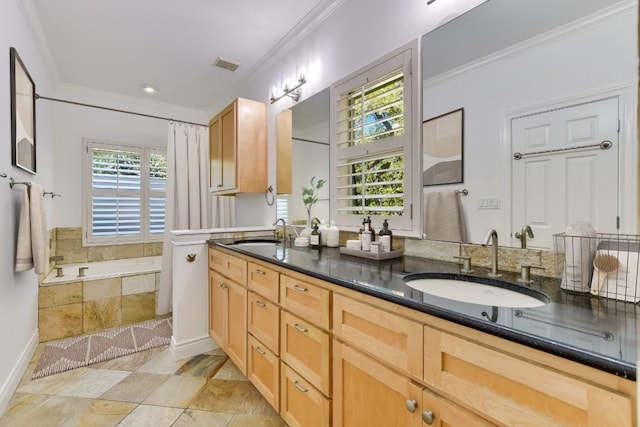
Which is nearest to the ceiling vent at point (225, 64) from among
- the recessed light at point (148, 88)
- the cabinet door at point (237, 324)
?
the recessed light at point (148, 88)

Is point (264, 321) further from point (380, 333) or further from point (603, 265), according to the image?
point (603, 265)

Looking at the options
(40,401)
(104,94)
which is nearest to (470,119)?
(40,401)

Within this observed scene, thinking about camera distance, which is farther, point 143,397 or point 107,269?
point 107,269

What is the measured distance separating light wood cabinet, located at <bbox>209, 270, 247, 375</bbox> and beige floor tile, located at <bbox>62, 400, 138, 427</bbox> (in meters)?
0.60

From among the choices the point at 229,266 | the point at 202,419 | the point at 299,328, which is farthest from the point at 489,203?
the point at 202,419

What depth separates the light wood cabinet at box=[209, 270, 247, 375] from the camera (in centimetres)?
185

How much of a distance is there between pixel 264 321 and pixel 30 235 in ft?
5.63

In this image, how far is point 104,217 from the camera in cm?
368

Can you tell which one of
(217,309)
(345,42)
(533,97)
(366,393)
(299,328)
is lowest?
(217,309)

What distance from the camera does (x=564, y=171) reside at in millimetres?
1055

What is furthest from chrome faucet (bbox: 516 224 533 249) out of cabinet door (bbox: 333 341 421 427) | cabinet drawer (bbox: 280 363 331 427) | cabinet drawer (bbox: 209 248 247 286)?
cabinet drawer (bbox: 209 248 247 286)

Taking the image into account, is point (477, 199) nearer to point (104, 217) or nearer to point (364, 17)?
point (364, 17)

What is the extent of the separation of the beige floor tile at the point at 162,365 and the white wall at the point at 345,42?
4.35 ft

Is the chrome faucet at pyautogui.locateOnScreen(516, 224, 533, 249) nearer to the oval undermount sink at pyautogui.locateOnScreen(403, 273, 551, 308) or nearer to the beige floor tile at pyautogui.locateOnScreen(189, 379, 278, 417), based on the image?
the oval undermount sink at pyautogui.locateOnScreen(403, 273, 551, 308)
